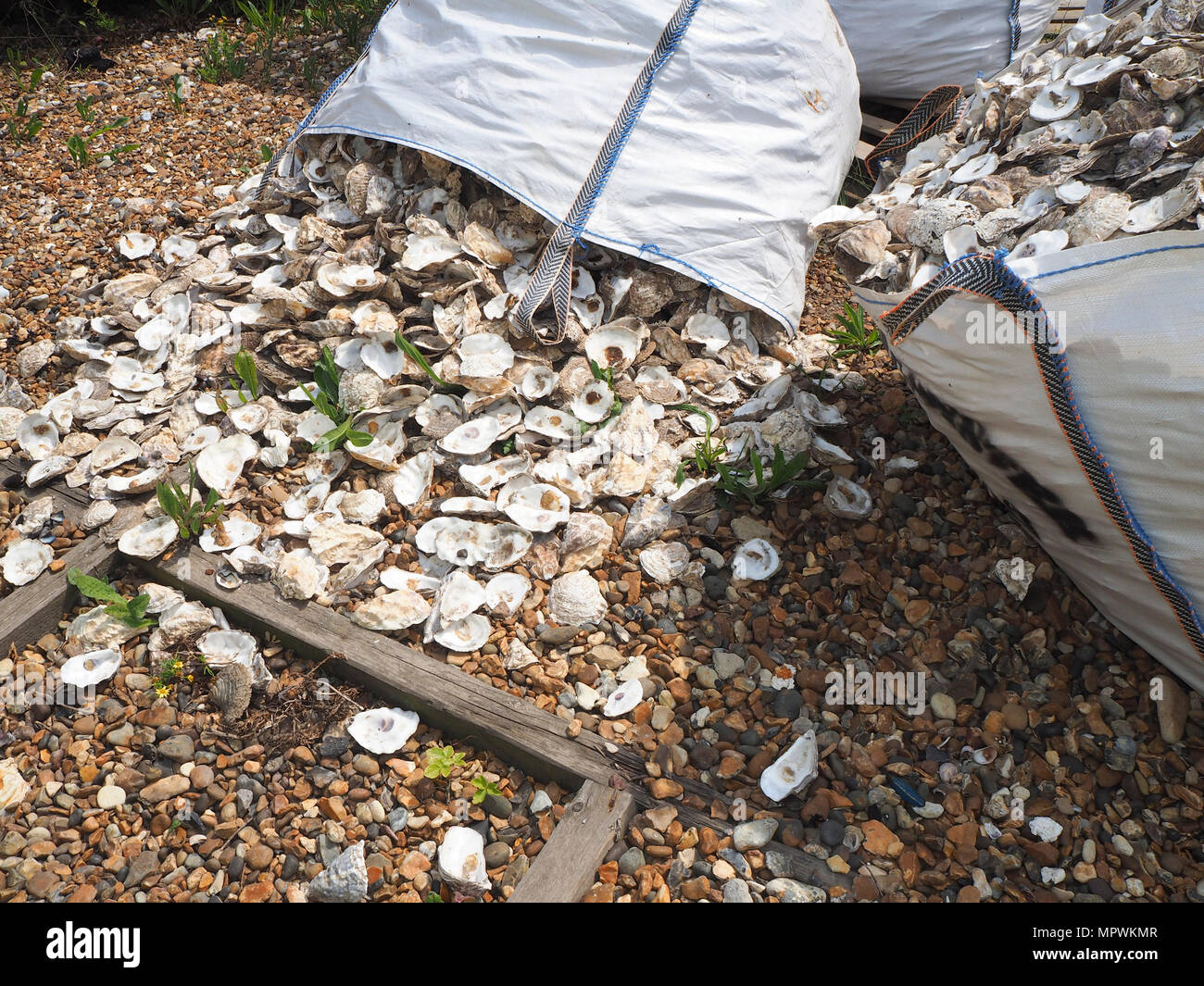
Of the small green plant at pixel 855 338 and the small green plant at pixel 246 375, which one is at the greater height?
the small green plant at pixel 855 338

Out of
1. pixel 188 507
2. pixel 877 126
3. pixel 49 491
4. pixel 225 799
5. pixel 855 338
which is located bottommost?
pixel 225 799

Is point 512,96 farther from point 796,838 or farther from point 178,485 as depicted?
point 796,838

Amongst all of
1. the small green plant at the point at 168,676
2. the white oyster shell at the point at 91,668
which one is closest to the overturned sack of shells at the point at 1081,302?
the small green plant at the point at 168,676

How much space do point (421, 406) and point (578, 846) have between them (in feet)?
3.76

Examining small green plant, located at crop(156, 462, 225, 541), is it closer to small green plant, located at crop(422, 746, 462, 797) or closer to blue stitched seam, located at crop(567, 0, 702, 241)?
small green plant, located at crop(422, 746, 462, 797)

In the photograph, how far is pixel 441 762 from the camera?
165 cm

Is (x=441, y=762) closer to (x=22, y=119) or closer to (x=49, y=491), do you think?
(x=49, y=491)

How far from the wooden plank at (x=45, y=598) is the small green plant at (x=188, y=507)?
171mm

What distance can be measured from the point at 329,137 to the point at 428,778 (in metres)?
1.90

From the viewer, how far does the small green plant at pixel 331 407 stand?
6.82ft

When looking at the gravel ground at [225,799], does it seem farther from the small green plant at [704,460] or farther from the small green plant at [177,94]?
the small green plant at [177,94]

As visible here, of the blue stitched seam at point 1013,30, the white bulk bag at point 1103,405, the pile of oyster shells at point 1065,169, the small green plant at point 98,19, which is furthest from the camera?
the small green plant at point 98,19

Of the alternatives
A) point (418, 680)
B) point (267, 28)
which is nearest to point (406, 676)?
point (418, 680)
